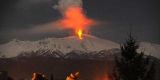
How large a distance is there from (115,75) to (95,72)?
16079 centimetres

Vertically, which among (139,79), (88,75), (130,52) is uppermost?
Answer: (130,52)

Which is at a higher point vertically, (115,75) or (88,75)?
(115,75)

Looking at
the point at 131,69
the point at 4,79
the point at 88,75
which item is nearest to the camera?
the point at 131,69

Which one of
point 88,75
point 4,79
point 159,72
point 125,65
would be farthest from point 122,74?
point 88,75

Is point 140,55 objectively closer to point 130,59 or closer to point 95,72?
point 130,59

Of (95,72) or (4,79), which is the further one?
(95,72)

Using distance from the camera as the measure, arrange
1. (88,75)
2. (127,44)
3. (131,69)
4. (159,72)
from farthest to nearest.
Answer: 1. (88,75)
2. (159,72)
3. (127,44)
4. (131,69)

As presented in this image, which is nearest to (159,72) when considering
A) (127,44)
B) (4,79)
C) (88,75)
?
(88,75)

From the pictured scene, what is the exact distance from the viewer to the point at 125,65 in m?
33.2

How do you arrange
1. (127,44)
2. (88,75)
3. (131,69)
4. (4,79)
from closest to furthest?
(131,69)
(127,44)
(4,79)
(88,75)

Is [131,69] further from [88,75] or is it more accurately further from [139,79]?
[88,75]

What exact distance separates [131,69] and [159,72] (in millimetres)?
118011

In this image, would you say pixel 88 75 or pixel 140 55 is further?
pixel 88 75

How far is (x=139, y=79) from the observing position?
110ft
